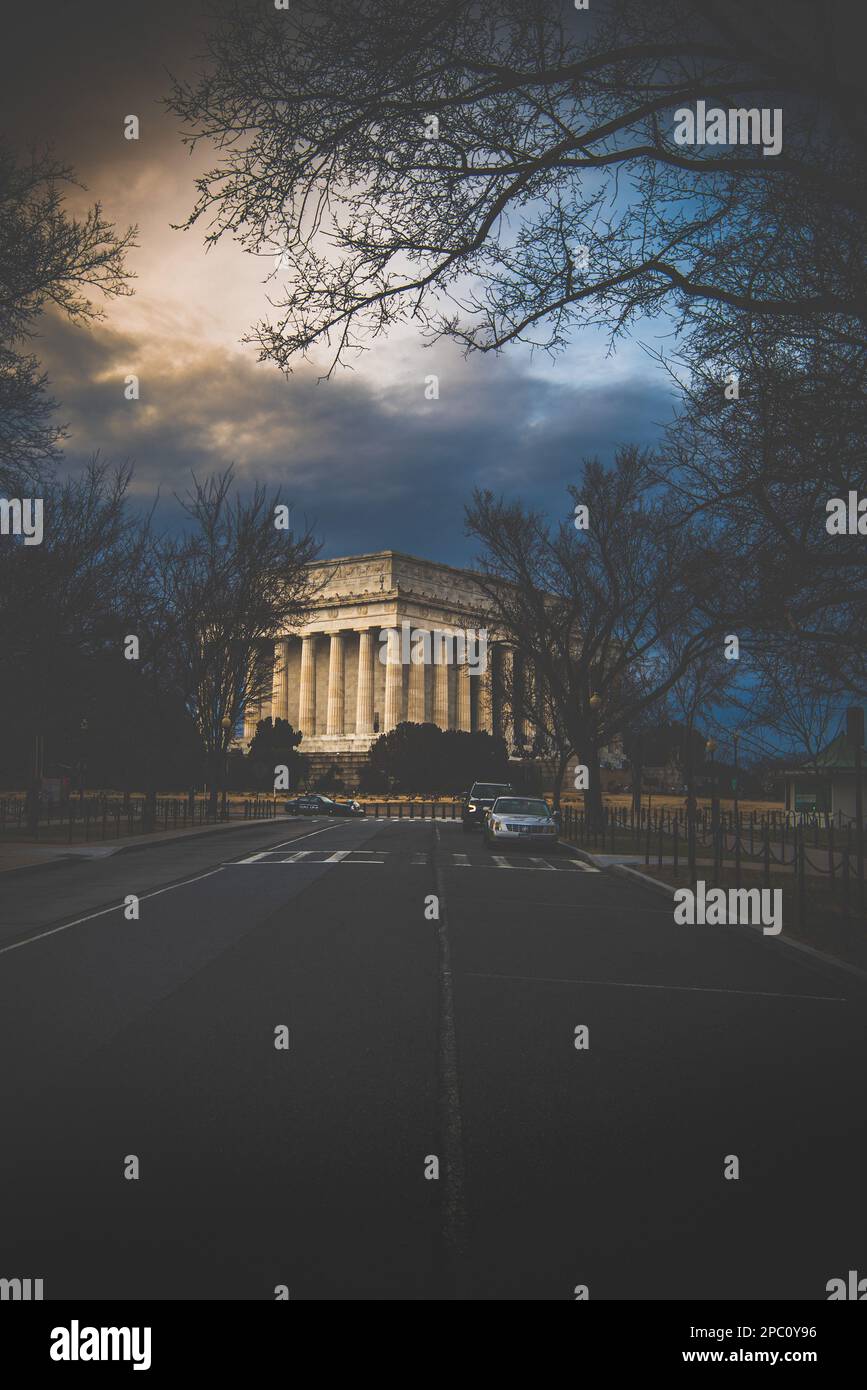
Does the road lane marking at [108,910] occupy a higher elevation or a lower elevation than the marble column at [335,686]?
lower

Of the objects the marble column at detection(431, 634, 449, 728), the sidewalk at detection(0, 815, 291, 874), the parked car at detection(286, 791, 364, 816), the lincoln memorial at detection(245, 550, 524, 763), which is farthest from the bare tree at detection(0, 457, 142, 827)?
the marble column at detection(431, 634, 449, 728)

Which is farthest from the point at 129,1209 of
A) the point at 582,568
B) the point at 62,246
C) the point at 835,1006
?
the point at 582,568

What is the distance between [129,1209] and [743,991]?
6.98 m

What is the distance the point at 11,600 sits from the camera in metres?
26.9

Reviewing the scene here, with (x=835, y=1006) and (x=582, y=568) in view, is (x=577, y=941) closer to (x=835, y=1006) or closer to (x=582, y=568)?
(x=835, y=1006)

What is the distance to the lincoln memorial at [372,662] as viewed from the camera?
4313 inches

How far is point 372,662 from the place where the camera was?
112 m

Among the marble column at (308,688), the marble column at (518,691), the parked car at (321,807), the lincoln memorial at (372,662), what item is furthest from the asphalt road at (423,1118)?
the marble column at (308,688)

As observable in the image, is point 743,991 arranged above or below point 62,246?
below

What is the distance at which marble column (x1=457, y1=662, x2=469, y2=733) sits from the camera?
12138 cm

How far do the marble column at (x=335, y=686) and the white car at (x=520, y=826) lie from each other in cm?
8126

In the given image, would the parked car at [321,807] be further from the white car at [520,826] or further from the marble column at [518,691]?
the white car at [520,826]

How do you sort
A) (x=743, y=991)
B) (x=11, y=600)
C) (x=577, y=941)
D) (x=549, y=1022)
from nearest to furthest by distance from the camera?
(x=549, y=1022)
(x=743, y=991)
(x=577, y=941)
(x=11, y=600)

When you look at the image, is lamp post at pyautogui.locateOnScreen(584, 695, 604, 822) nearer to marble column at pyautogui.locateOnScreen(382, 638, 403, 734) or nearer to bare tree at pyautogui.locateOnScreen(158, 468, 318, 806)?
bare tree at pyautogui.locateOnScreen(158, 468, 318, 806)
